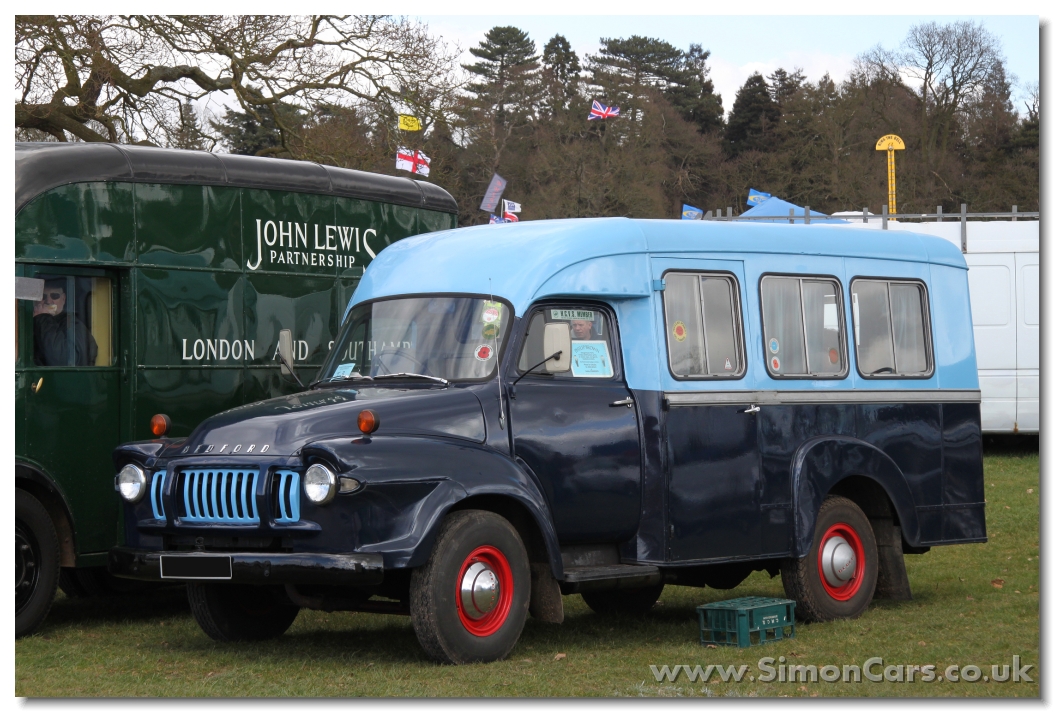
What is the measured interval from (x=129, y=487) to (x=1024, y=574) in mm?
7348

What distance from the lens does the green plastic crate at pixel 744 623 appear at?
866cm

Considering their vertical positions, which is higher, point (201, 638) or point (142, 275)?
point (142, 275)

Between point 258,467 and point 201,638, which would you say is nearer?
point 258,467

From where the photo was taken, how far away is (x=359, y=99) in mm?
25109

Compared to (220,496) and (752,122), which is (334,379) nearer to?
(220,496)

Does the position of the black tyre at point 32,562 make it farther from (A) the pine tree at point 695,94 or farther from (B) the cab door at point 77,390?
(A) the pine tree at point 695,94

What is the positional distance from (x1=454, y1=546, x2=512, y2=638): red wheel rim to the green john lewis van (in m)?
2.29

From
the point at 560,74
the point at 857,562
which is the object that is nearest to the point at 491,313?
the point at 857,562

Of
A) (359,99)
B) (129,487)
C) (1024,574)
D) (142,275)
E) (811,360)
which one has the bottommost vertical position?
(1024,574)

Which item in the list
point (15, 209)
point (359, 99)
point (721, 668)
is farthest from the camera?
point (359, 99)

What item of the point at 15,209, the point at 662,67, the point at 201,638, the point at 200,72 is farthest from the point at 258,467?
the point at 662,67

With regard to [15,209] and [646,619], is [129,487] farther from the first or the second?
[646,619]

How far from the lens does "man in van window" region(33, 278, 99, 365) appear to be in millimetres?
9523

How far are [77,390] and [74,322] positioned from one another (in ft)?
1.52
